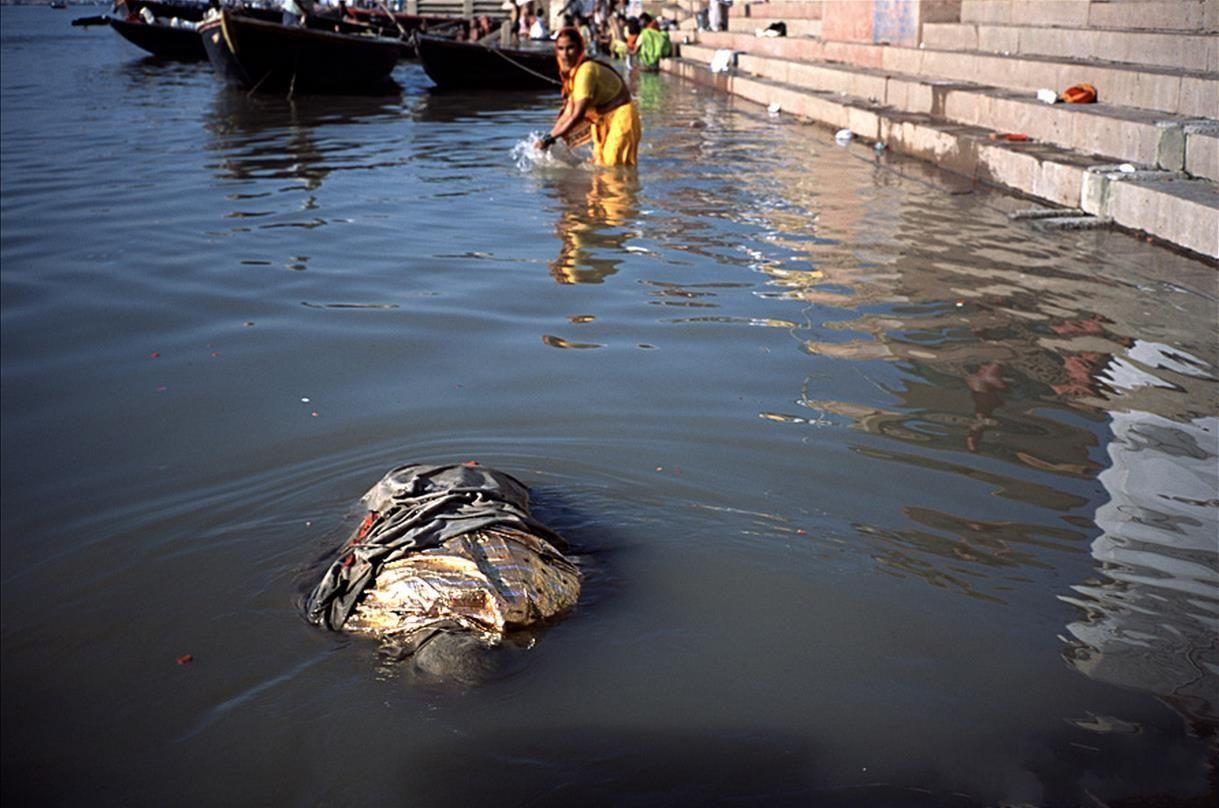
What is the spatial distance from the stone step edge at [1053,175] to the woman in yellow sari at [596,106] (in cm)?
263

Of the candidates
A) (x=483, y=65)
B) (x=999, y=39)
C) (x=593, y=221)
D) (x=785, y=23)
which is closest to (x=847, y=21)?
(x=999, y=39)

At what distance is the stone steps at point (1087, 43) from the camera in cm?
819

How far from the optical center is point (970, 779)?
242cm

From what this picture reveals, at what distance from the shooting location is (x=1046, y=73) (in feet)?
32.1

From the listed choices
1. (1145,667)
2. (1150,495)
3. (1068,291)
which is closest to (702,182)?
(1068,291)

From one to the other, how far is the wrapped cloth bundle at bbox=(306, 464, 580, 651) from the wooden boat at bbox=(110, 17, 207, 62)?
29.5m

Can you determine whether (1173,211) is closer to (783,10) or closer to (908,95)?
(908,95)

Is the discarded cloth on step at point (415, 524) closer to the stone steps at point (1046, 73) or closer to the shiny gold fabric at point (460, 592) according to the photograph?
the shiny gold fabric at point (460, 592)

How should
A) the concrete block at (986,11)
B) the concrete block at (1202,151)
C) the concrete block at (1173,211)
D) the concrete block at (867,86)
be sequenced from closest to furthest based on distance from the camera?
the concrete block at (1173,211) < the concrete block at (1202,151) < the concrete block at (986,11) < the concrete block at (867,86)

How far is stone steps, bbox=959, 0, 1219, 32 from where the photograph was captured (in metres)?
8.41

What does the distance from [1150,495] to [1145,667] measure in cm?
102

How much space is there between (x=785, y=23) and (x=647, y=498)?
17832 mm

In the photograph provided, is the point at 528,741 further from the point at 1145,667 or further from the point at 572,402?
the point at 572,402

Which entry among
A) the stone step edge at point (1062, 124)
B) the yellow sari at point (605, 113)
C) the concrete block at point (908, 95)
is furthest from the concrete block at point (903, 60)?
the yellow sari at point (605, 113)
